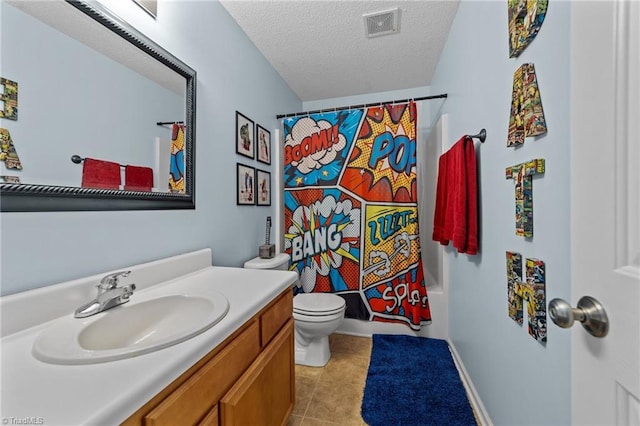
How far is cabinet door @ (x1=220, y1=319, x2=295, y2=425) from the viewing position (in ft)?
2.52

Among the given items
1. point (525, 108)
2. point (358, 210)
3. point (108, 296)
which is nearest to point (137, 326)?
point (108, 296)

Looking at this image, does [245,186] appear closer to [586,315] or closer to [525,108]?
[525,108]

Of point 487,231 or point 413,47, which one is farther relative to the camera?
point 413,47

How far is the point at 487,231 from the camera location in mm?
1246

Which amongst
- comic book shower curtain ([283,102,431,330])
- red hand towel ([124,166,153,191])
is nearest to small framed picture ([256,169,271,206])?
comic book shower curtain ([283,102,431,330])

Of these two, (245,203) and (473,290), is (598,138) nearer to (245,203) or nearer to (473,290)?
(473,290)

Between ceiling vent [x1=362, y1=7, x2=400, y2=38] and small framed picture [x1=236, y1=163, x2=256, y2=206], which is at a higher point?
ceiling vent [x1=362, y1=7, x2=400, y2=38]

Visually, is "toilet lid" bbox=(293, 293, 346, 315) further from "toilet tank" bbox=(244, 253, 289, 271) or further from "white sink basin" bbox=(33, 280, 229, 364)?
"white sink basin" bbox=(33, 280, 229, 364)

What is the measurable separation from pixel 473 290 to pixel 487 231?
41 cm

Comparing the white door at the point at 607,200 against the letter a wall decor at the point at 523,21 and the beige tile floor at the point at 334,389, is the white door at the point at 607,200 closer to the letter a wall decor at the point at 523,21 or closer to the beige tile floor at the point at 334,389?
the letter a wall decor at the point at 523,21

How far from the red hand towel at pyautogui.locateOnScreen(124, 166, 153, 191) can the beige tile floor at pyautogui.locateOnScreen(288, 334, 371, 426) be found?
1.35 m

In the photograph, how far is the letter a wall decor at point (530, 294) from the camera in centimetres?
82

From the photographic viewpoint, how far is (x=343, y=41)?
1.91 m

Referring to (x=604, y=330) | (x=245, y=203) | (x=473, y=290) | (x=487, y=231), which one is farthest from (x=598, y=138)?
(x=245, y=203)
